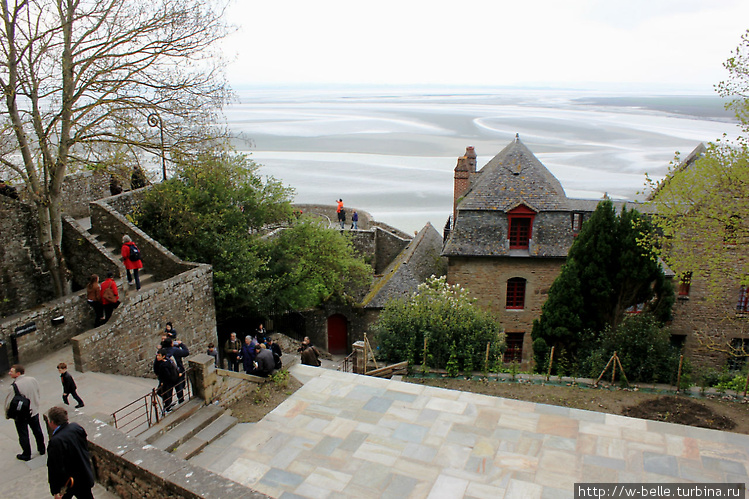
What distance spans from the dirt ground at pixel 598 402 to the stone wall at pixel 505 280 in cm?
828

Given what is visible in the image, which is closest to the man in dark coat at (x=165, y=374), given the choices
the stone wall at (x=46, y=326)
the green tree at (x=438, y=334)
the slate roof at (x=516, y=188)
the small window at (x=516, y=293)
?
the stone wall at (x=46, y=326)

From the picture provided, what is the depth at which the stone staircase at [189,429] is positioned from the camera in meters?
9.30

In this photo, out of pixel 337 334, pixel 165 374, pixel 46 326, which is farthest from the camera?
pixel 337 334

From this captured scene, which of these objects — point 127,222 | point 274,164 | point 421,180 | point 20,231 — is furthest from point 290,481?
point 274,164

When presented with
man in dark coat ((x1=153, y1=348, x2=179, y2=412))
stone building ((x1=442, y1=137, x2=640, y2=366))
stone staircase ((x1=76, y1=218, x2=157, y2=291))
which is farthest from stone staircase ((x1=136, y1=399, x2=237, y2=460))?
stone building ((x1=442, y1=137, x2=640, y2=366))

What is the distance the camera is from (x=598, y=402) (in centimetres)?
1322

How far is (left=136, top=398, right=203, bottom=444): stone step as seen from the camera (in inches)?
367

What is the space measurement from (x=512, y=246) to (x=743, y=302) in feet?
29.9

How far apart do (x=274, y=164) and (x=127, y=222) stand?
2320 inches

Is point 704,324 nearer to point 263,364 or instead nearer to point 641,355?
point 641,355

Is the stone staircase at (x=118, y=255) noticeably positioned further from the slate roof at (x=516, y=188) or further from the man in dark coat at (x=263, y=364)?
the slate roof at (x=516, y=188)

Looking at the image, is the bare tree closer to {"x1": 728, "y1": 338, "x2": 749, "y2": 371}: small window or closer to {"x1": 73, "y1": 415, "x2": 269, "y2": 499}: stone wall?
{"x1": 73, "y1": 415, "x2": 269, "y2": 499}: stone wall

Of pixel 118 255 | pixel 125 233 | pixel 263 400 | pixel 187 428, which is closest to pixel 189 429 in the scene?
pixel 187 428

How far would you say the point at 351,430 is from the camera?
33.6 feet
